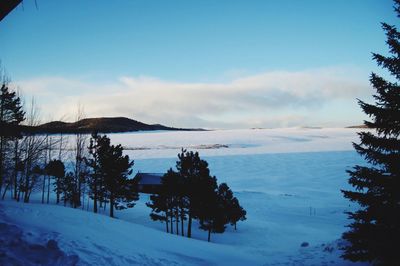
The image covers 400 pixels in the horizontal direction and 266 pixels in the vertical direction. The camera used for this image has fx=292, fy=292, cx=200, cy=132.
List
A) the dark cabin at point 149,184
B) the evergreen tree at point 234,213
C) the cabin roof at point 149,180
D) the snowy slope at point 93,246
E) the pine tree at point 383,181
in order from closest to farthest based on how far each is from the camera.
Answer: the snowy slope at point 93,246 < the pine tree at point 383,181 < the evergreen tree at point 234,213 < the dark cabin at point 149,184 < the cabin roof at point 149,180

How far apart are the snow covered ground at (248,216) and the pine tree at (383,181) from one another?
4156mm

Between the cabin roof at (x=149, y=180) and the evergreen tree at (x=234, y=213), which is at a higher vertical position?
the cabin roof at (x=149, y=180)

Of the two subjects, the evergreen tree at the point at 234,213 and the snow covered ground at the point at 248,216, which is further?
the evergreen tree at the point at 234,213

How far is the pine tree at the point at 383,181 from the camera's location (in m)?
10.6

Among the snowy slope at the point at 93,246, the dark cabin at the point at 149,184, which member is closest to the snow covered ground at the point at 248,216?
the snowy slope at the point at 93,246

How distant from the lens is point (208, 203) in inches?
1152

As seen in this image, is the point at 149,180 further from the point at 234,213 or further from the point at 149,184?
the point at 234,213

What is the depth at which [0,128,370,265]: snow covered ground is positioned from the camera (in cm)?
1070

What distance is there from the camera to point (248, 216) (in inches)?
1759

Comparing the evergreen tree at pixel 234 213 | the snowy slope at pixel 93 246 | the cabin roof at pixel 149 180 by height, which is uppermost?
the snowy slope at pixel 93 246

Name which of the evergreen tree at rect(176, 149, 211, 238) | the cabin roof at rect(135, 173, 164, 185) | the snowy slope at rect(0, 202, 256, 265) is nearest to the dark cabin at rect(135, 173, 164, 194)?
the cabin roof at rect(135, 173, 164, 185)

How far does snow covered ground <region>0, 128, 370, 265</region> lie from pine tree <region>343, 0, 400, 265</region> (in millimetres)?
4156

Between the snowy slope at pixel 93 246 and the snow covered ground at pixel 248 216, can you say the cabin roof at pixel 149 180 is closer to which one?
the snow covered ground at pixel 248 216

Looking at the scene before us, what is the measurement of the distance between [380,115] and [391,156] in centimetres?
163
